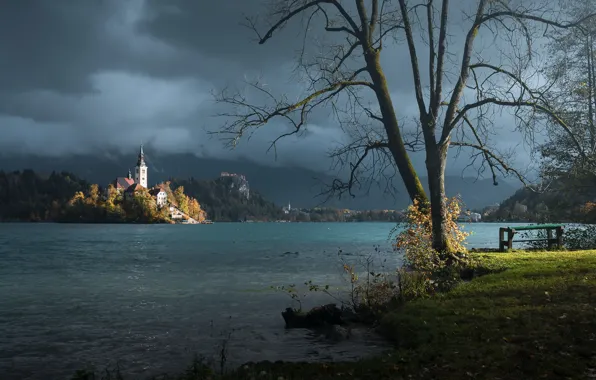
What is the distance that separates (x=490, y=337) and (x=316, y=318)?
6677mm

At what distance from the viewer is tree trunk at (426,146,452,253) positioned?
19.3 metres

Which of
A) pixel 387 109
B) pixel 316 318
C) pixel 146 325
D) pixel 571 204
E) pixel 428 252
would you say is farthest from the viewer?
pixel 571 204

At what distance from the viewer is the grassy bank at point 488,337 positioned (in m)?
7.65

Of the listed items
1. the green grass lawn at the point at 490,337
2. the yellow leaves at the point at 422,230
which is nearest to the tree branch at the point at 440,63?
the yellow leaves at the point at 422,230

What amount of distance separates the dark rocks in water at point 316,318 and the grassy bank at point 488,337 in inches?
83.4

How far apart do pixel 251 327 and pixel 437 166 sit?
9.52 meters

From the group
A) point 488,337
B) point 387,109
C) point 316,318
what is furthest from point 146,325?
point 387,109

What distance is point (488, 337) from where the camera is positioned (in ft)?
30.6

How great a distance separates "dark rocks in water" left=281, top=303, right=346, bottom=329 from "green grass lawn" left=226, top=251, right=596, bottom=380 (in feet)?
6.98

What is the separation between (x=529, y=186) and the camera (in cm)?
1952

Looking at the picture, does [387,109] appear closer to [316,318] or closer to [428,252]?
[428,252]

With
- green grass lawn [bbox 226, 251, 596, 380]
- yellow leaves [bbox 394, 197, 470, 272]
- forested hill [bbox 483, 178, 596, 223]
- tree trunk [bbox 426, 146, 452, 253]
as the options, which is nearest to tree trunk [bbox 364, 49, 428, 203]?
tree trunk [bbox 426, 146, 452, 253]

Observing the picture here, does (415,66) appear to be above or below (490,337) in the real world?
above

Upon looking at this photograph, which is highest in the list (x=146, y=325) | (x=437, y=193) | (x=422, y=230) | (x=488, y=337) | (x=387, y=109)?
(x=387, y=109)
